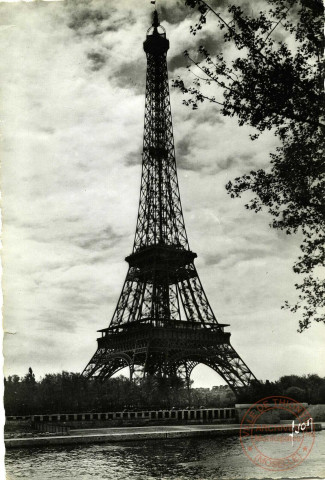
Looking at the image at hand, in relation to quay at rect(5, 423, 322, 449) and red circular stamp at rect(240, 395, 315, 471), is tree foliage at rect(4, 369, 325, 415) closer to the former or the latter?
red circular stamp at rect(240, 395, 315, 471)

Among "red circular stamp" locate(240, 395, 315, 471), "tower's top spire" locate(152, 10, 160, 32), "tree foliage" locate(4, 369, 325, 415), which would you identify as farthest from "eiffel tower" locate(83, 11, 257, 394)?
"tower's top spire" locate(152, 10, 160, 32)

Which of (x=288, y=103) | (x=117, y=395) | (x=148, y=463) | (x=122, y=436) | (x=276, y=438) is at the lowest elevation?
(x=148, y=463)

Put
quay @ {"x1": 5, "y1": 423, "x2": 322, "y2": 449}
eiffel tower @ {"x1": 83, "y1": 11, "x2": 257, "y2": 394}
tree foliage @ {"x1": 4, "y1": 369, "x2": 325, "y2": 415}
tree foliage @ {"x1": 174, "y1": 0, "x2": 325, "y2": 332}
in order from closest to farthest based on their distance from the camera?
tree foliage @ {"x1": 174, "y1": 0, "x2": 325, "y2": 332} → quay @ {"x1": 5, "y1": 423, "x2": 322, "y2": 449} → tree foliage @ {"x1": 4, "y1": 369, "x2": 325, "y2": 415} → eiffel tower @ {"x1": 83, "y1": 11, "x2": 257, "y2": 394}

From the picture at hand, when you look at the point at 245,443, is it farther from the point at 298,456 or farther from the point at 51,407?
the point at 51,407

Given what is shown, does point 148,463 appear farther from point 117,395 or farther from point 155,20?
point 117,395

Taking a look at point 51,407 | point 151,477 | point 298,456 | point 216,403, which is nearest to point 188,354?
point 216,403

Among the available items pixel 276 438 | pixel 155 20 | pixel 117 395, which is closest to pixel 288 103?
pixel 155 20
